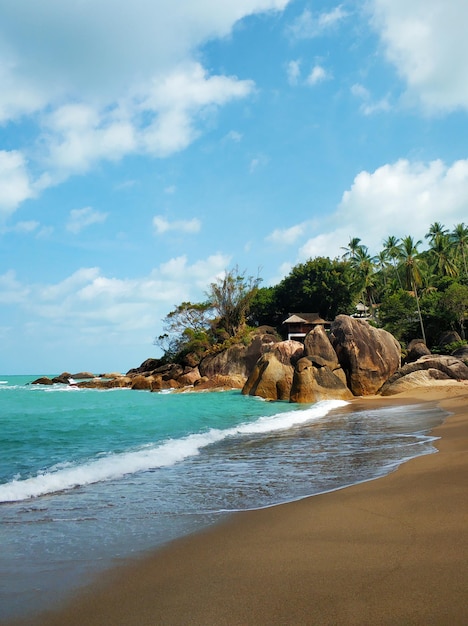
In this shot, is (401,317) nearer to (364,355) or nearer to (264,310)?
(264,310)

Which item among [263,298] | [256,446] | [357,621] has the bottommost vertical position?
[256,446]

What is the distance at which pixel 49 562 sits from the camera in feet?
12.7

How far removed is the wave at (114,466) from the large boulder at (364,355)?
561 inches

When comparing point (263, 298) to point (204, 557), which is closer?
point (204, 557)

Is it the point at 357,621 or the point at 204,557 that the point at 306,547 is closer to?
the point at 204,557

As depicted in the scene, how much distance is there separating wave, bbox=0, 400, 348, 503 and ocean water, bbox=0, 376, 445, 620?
3 centimetres

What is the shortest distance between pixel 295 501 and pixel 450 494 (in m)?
1.68

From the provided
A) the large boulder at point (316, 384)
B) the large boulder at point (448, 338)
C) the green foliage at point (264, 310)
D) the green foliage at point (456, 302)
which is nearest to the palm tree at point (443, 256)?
the green foliage at point (456, 302)

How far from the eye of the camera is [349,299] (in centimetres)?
5472

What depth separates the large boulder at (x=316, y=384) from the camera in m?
23.8

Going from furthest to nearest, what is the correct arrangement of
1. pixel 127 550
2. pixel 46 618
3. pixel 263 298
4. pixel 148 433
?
1. pixel 263 298
2. pixel 148 433
3. pixel 127 550
4. pixel 46 618


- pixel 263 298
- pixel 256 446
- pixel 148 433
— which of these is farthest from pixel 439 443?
pixel 263 298

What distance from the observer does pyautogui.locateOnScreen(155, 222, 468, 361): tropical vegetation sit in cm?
4634

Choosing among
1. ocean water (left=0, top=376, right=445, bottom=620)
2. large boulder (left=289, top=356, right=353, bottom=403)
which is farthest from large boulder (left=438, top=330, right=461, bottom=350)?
ocean water (left=0, top=376, right=445, bottom=620)
